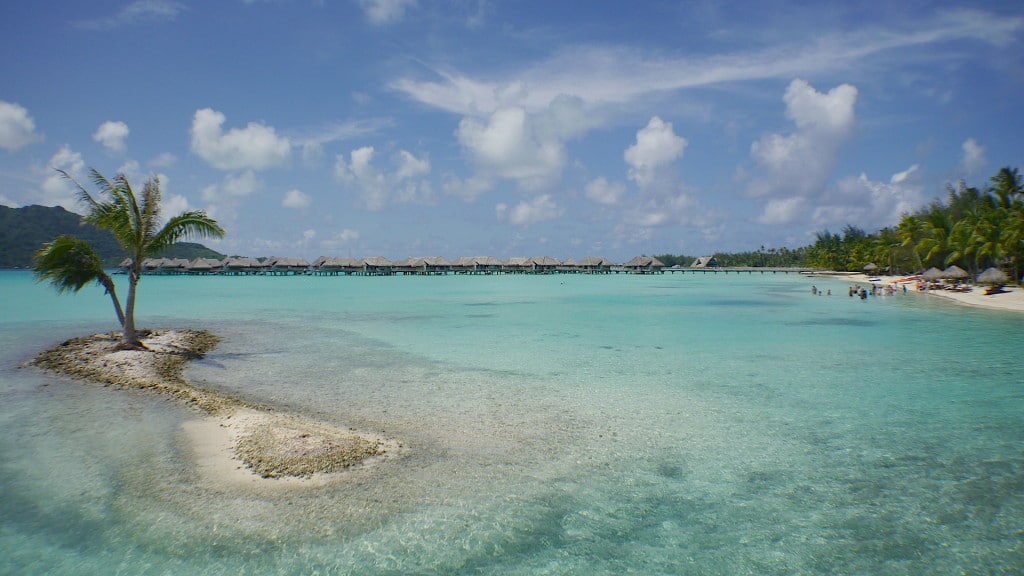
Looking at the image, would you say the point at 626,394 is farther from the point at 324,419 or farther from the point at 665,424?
the point at 324,419

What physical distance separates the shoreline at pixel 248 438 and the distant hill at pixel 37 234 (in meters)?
88.1

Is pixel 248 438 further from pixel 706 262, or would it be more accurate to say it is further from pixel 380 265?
pixel 706 262

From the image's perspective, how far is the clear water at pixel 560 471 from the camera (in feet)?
11.1

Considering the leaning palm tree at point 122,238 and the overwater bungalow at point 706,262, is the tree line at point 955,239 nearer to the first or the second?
the overwater bungalow at point 706,262

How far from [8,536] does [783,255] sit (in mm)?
93446

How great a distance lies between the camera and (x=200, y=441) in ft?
17.5

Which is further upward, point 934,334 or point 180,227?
point 180,227

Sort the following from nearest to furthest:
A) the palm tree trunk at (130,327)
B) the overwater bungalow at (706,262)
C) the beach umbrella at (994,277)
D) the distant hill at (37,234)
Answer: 1. the palm tree trunk at (130,327)
2. the beach umbrella at (994,277)
3. the overwater bungalow at (706,262)
4. the distant hill at (37,234)

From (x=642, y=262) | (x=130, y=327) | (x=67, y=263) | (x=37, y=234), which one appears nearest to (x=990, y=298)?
(x=130, y=327)

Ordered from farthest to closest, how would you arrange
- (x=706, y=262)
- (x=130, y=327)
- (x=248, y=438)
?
(x=706, y=262), (x=130, y=327), (x=248, y=438)

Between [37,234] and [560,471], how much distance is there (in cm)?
11713

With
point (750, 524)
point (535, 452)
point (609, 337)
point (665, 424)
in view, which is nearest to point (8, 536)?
point (535, 452)

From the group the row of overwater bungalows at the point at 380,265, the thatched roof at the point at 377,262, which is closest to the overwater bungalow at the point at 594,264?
the row of overwater bungalows at the point at 380,265

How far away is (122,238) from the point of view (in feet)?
32.2
